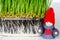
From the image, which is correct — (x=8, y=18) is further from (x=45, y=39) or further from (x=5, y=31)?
(x=45, y=39)

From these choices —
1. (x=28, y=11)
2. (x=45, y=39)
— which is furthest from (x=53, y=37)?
(x=28, y=11)

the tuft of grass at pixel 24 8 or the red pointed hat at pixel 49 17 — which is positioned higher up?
the tuft of grass at pixel 24 8

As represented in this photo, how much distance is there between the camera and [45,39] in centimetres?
79

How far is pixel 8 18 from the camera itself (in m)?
0.80

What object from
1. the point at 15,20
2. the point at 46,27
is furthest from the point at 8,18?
the point at 46,27

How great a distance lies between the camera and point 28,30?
0.81 meters

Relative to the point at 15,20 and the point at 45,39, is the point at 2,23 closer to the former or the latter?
the point at 15,20

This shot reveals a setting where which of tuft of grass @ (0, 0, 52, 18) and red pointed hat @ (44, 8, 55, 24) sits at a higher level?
tuft of grass @ (0, 0, 52, 18)

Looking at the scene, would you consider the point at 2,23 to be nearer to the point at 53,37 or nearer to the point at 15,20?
the point at 15,20

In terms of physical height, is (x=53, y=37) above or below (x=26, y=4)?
below

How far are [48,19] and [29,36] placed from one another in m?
0.10

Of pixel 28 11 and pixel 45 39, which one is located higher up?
pixel 28 11

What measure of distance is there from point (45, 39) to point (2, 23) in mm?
179

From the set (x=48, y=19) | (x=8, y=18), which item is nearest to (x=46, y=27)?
(x=48, y=19)
